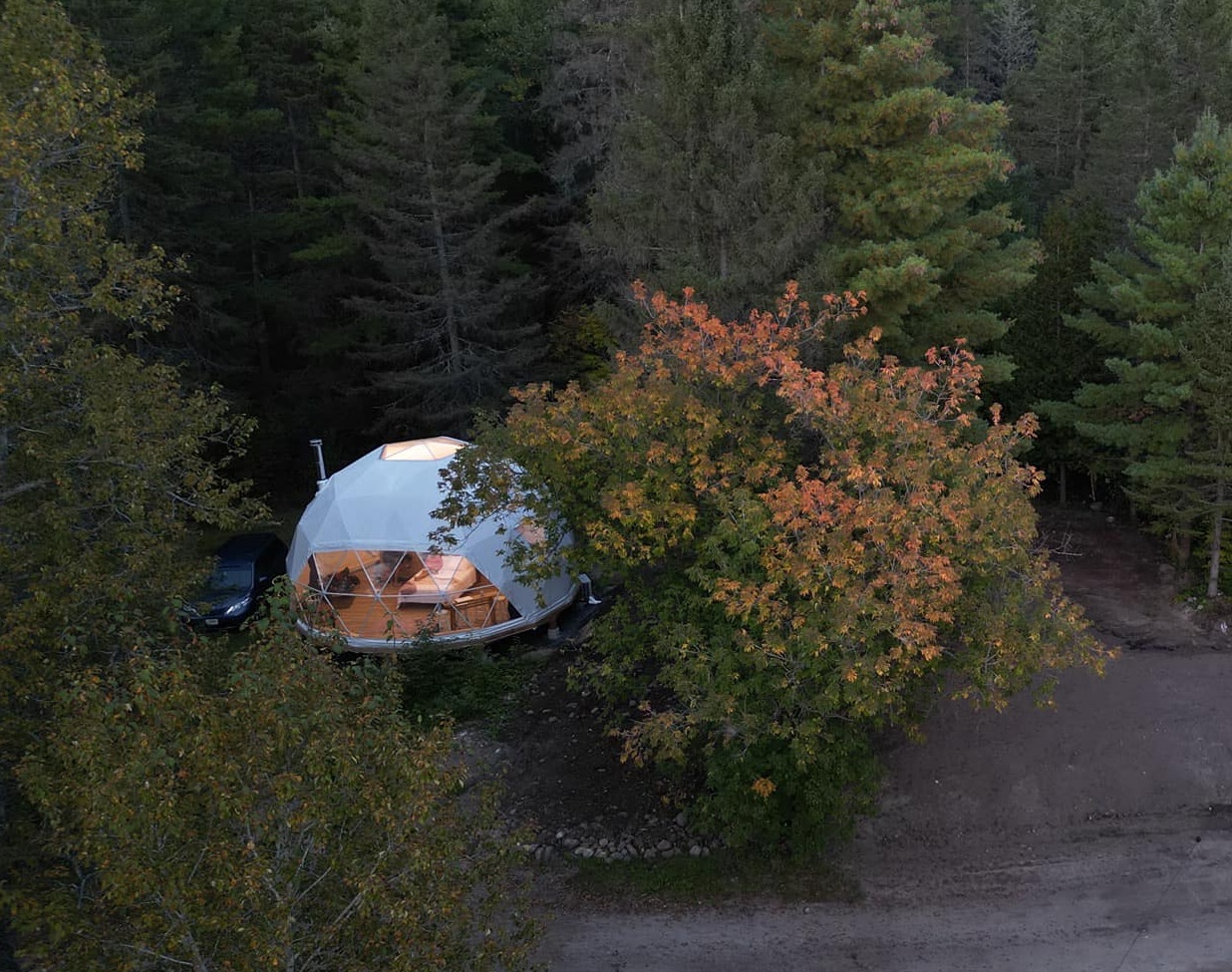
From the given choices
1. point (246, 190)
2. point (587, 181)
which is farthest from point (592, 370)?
point (246, 190)

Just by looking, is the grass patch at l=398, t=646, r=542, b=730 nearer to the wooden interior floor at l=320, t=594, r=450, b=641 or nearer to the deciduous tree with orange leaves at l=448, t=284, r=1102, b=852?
the wooden interior floor at l=320, t=594, r=450, b=641

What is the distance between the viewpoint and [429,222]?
83.5 feet

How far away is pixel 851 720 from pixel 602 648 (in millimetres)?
3482

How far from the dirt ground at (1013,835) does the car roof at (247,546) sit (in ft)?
27.1

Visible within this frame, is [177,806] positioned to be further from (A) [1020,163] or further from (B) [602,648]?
(A) [1020,163]

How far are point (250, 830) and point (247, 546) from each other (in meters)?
17.8

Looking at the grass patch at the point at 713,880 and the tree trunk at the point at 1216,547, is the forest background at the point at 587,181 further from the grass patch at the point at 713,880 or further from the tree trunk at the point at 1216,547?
the grass patch at the point at 713,880

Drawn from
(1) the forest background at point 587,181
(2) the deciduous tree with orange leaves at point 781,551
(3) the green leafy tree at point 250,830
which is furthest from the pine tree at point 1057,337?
(3) the green leafy tree at point 250,830

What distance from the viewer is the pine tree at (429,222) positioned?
24.9m

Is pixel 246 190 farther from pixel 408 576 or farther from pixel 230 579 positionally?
pixel 408 576

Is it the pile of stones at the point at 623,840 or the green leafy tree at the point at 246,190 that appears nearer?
the pile of stones at the point at 623,840

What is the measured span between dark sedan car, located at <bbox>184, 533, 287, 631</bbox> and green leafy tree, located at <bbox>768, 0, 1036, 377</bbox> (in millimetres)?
13436

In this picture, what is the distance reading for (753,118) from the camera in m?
16.9

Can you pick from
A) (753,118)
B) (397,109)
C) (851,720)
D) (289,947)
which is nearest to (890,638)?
(851,720)
